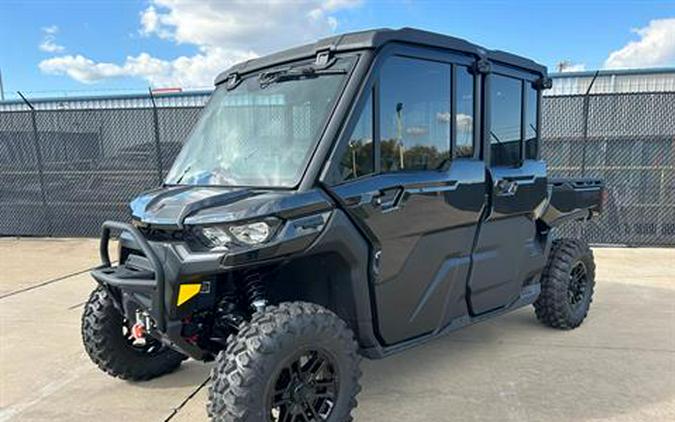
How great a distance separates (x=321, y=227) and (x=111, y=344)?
1.85 m

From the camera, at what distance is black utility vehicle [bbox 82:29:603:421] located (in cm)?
261

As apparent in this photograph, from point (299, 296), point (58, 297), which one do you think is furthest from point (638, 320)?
point (58, 297)

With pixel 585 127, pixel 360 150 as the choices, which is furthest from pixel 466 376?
pixel 585 127

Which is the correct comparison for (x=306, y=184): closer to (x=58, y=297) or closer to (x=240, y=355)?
(x=240, y=355)

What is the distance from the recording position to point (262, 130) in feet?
10.4

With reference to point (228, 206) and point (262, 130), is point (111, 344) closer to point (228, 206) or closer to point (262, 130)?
point (228, 206)

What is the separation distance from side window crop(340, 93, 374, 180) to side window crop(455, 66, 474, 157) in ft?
2.70

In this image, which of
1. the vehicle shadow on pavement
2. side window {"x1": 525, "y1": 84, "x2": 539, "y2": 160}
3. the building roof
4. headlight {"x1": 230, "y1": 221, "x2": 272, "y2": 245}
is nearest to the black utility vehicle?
headlight {"x1": 230, "y1": 221, "x2": 272, "y2": 245}

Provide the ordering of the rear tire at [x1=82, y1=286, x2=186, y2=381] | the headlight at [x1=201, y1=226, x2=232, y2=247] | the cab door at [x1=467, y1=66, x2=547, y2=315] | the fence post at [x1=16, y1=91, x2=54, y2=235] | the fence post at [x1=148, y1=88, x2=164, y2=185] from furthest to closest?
the fence post at [x1=16, y1=91, x2=54, y2=235] < the fence post at [x1=148, y1=88, x2=164, y2=185] < the cab door at [x1=467, y1=66, x2=547, y2=315] < the rear tire at [x1=82, y1=286, x2=186, y2=381] < the headlight at [x1=201, y1=226, x2=232, y2=247]

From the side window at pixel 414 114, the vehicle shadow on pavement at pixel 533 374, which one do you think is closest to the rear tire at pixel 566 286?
the vehicle shadow on pavement at pixel 533 374

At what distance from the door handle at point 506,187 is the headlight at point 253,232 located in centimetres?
195

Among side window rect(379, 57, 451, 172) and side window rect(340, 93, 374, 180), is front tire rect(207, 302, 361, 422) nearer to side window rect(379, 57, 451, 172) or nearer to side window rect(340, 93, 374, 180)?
side window rect(340, 93, 374, 180)

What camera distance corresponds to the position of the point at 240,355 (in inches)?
98.7

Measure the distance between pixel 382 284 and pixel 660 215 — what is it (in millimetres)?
7254
